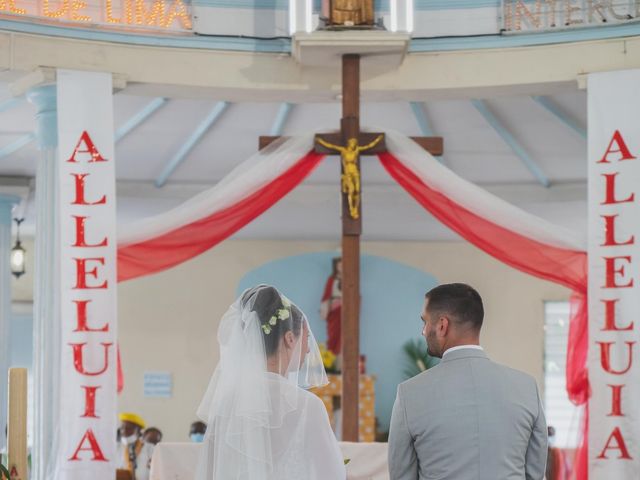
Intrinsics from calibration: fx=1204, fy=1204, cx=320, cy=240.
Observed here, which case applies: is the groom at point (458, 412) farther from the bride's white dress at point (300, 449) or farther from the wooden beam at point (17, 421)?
the wooden beam at point (17, 421)

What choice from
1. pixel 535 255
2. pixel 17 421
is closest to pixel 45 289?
pixel 535 255

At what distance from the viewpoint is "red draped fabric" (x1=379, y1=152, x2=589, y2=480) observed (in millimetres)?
8469

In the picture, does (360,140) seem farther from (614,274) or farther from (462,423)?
(462,423)

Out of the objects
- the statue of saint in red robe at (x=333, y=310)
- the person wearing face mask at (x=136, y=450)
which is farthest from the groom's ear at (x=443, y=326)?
the statue of saint in red robe at (x=333, y=310)

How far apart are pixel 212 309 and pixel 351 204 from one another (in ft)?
A: 26.1

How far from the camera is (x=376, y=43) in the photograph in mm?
8414

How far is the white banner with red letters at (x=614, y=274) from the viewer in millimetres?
8172

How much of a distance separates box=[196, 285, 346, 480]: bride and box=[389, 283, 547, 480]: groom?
1.42ft

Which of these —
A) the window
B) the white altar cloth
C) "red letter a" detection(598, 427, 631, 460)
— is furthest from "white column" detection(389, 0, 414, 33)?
the window

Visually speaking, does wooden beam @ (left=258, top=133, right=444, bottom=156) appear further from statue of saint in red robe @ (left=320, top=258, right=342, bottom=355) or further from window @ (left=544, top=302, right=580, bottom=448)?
window @ (left=544, top=302, right=580, bottom=448)

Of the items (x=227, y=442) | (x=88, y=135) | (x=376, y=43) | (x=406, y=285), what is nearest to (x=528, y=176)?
(x=406, y=285)

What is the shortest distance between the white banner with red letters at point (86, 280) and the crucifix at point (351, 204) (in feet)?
4.04

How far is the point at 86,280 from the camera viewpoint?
26.9ft

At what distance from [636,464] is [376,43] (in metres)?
3.39
